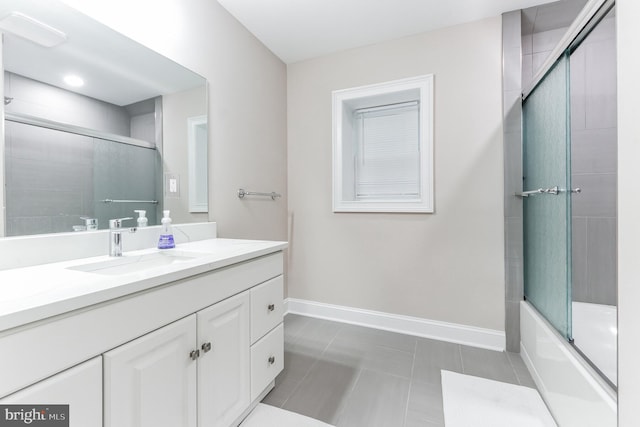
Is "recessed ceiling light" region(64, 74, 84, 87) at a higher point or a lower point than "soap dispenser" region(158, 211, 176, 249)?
higher

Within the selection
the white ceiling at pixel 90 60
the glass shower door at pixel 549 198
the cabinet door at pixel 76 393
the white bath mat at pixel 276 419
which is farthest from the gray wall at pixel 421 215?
the cabinet door at pixel 76 393

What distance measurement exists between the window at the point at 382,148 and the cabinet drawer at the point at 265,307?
1.10 metres

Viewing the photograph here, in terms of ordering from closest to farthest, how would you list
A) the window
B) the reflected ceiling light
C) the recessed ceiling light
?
the reflected ceiling light → the recessed ceiling light → the window

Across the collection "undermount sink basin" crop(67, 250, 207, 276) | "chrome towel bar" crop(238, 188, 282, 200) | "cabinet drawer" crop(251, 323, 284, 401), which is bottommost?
"cabinet drawer" crop(251, 323, 284, 401)

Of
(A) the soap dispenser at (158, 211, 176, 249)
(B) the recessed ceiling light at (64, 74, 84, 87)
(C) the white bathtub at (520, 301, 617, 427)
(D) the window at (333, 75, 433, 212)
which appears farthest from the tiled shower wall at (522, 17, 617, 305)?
(B) the recessed ceiling light at (64, 74, 84, 87)

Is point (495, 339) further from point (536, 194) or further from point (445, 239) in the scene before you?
point (536, 194)

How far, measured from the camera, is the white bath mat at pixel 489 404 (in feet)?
4.13

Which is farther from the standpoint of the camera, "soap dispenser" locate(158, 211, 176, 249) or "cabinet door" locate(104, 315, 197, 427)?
"soap dispenser" locate(158, 211, 176, 249)

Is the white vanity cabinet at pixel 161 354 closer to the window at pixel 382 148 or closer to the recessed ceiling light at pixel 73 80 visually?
the recessed ceiling light at pixel 73 80

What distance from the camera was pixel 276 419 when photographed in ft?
4.16

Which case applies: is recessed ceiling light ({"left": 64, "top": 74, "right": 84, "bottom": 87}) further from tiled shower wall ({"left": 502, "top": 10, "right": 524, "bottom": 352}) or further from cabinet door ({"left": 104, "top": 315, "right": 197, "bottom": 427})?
tiled shower wall ({"left": 502, "top": 10, "right": 524, "bottom": 352})

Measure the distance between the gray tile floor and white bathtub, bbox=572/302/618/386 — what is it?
41cm

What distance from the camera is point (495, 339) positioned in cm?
191

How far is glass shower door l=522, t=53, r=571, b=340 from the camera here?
4.28 feet
